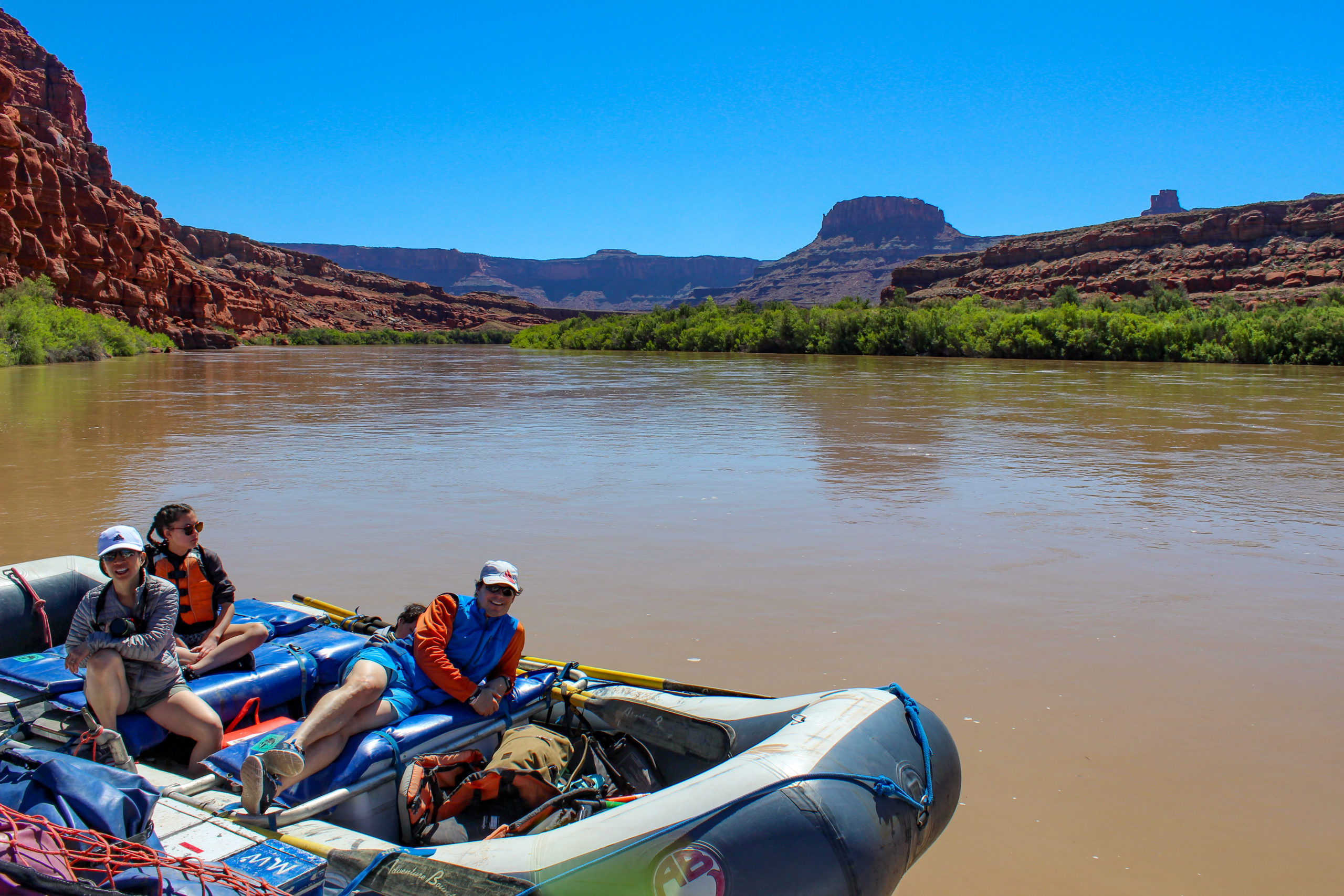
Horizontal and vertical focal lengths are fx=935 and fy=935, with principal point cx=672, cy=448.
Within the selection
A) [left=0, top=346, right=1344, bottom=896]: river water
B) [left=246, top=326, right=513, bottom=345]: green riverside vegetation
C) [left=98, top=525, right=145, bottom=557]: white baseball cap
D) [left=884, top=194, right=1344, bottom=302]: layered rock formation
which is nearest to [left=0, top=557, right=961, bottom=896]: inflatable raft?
[left=98, top=525, right=145, bottom=557]: white baseball cap

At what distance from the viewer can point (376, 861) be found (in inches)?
125

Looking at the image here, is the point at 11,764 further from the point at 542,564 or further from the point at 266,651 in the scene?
the point at 542,564

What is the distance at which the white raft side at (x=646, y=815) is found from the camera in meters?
3.10

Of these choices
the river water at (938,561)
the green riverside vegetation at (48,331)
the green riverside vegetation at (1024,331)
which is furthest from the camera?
the green riverside vegetation at (1024,331)

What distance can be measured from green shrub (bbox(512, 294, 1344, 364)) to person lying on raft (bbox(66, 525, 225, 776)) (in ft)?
183

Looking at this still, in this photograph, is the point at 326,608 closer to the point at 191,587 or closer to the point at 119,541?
the point at 191,587

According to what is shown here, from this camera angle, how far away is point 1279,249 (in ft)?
282

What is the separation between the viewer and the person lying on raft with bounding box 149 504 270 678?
4.95m

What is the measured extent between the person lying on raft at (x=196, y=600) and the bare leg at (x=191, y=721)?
1.69 feet

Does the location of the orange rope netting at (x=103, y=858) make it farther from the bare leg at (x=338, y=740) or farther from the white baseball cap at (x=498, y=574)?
the white baseball cap at (x=498, y=574)

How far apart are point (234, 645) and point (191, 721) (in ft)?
2.13

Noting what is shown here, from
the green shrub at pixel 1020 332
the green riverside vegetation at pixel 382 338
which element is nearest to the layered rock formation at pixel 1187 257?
the green shrub at pixel 1020 332

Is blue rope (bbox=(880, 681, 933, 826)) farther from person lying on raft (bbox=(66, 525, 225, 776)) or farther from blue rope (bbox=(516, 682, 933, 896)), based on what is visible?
person lying on raft (bbox=(66, 525, 225, 776))

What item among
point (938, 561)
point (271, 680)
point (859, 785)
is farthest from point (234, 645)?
point (938, 561)
